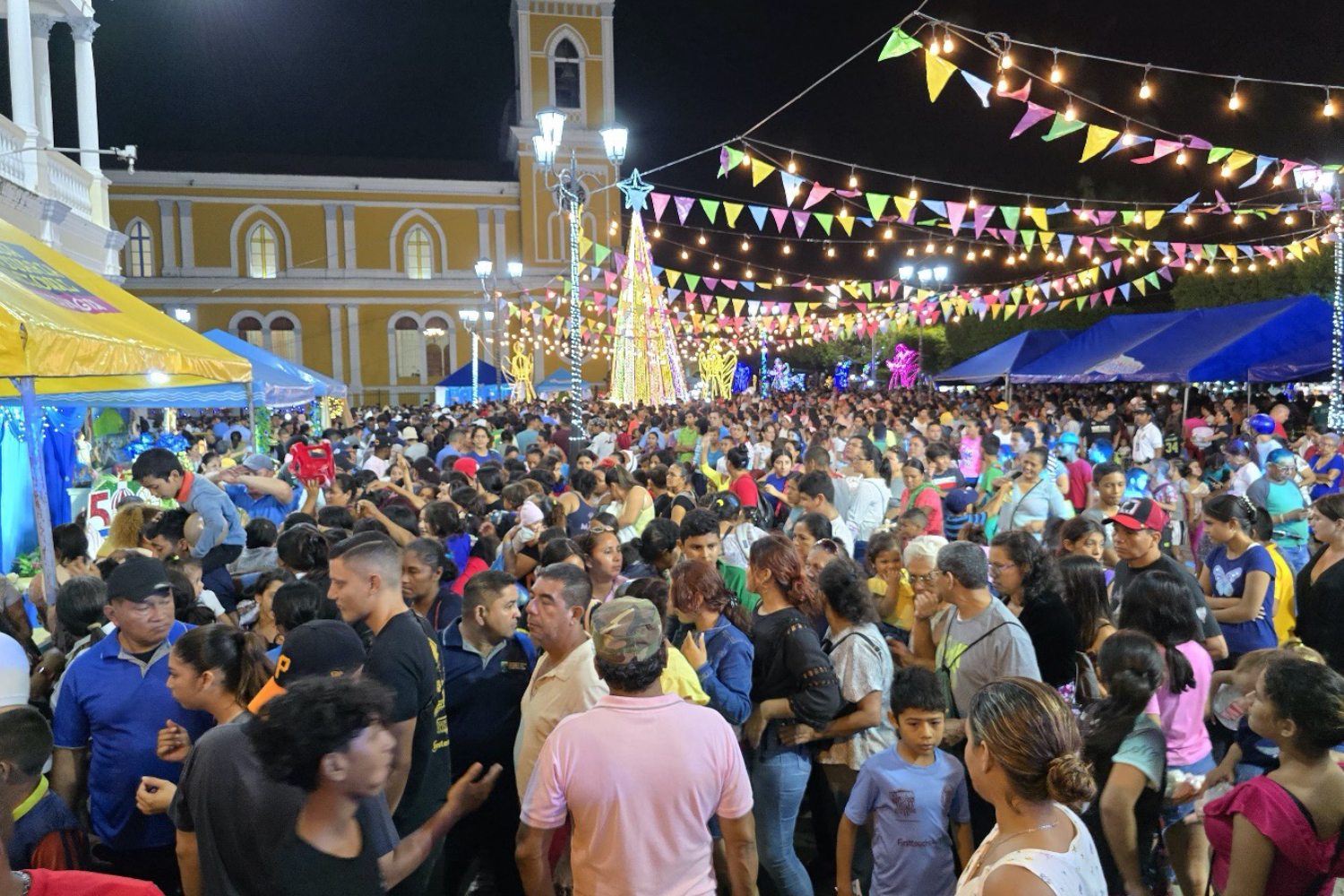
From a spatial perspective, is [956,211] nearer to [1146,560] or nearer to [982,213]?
[982,213]

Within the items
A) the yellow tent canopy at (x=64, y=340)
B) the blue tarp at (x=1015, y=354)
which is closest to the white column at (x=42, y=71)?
the yellow tent canopy at (x=64, y=340)

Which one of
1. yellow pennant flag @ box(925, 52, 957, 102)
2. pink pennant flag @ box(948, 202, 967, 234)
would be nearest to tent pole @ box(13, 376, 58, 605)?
yellow pennant flag @ box(925, 52, 957, 102)

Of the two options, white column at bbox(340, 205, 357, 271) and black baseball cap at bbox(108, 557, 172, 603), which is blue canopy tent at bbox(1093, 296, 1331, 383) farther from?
white column at bbox(340, 205, 357, 271)

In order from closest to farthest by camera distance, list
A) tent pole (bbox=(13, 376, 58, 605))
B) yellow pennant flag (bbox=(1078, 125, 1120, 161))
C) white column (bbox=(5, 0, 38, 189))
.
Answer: tent pole (bbox=(13, 376, 58, 605))
yellow pennant flag (bbox=(1078, 125, 1120, 161))
white column (bbox=(5, 0, 38, 189))

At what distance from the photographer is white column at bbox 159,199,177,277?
46.2 meters

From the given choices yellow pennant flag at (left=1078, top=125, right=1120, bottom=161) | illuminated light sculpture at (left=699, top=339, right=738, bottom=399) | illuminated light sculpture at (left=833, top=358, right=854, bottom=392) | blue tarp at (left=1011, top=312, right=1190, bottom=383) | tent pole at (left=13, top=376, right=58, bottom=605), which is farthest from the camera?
illuminated light sculpture at (left=833, top=358, right=854, bottom=392)

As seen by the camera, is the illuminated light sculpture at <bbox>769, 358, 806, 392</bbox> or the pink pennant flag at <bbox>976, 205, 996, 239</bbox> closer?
the pink pennant flag at <bbox>976, 205, 996, 239</bbox>

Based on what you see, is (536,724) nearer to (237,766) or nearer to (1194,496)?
(237,766)

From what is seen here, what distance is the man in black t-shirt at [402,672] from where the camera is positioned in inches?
119

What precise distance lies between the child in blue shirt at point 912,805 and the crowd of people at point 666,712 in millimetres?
12

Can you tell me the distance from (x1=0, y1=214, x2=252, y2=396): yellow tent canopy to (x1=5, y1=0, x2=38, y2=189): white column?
7.80m

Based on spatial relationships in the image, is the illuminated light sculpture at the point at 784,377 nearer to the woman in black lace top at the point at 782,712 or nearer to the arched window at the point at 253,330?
the arched window at the point at 253,330

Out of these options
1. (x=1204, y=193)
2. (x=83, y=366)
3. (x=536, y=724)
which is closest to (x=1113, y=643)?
(x=536, y=724)

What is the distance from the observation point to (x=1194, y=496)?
866cm
